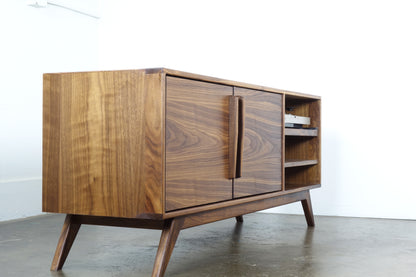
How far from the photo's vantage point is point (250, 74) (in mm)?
4082

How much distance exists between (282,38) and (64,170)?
2379 millimetres

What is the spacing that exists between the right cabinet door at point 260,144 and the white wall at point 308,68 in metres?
1.19

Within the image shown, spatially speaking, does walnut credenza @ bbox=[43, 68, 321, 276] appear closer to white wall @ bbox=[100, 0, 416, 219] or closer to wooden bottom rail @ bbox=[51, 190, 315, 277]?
wooden bottom rail @ bbox=[51, 190, 315, 277]

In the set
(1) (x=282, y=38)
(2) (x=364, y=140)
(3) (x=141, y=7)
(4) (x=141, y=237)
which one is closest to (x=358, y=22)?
(1) (x=282, y=38)

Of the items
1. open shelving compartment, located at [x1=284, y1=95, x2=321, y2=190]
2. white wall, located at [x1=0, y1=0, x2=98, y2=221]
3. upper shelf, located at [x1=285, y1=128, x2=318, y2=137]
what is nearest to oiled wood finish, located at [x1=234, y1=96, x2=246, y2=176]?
upper shelf, located at [x1=285, y1=128, x2=318, y2=137]

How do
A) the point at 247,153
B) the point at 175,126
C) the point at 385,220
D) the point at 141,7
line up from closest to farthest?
the point at 175,126
the point at 247,153
the point at 385,220
the point at 141,7

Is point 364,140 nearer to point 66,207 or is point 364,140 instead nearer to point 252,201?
point 252,201

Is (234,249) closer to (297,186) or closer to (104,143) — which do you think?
(297,186)

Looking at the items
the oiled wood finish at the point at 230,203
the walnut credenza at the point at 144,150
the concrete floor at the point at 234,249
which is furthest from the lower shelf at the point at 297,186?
the walnut credenza at the point at 144,150

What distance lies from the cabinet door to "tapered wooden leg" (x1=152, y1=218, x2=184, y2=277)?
0.07 m

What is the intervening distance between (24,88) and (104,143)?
211cm

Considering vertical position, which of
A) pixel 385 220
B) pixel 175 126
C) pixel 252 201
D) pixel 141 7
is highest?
pixel 141 7

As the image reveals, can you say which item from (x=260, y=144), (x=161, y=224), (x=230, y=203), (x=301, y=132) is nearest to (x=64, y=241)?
(x=161, y=224)

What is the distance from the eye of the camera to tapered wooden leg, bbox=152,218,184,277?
6.26ft
